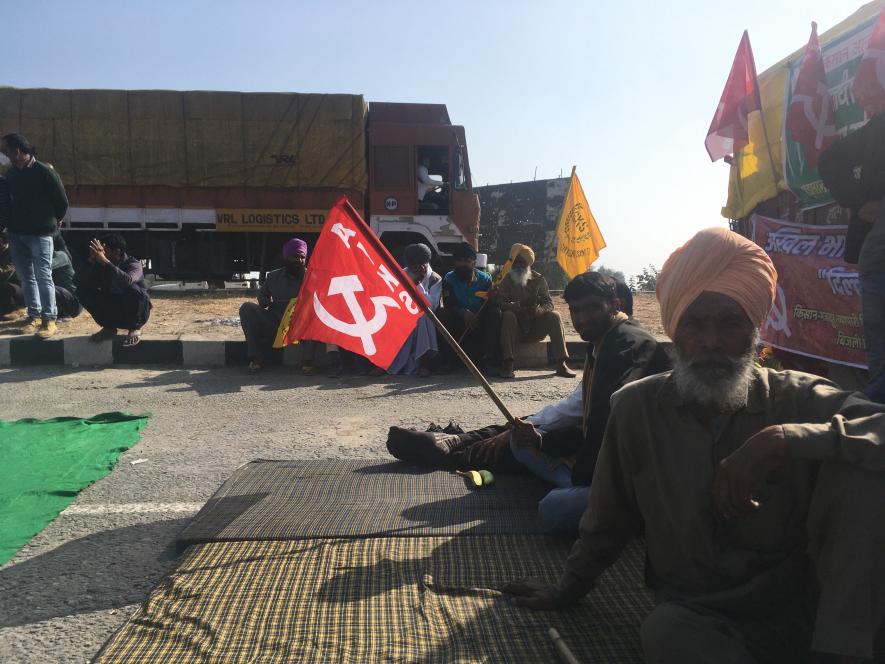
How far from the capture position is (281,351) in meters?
7.77

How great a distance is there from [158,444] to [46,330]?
3894 mm

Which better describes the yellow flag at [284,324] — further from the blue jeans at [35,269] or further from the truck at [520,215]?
the truck at [520,215]

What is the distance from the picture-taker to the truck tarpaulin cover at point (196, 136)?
1365cm

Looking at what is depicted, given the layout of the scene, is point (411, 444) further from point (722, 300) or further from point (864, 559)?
point (864, 559)

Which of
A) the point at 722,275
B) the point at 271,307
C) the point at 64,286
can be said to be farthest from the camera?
the point at 64,286

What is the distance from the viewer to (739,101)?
591 cm

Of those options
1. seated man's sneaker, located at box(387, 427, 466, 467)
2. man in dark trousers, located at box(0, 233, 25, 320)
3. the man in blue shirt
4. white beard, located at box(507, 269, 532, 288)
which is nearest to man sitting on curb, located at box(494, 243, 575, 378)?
white beard, located at box(507, 269, 532, 288)

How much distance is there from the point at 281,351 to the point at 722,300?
21.0 feet

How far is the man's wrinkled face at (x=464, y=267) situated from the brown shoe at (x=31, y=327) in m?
4.58

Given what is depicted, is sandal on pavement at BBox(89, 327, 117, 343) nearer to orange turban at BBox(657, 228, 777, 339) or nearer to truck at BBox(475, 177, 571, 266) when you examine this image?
orange turban at BBox(657, 228, 777, 339)

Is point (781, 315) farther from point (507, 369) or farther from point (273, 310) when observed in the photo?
point (273, 310)

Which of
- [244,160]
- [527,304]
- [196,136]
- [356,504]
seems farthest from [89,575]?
[196,136]

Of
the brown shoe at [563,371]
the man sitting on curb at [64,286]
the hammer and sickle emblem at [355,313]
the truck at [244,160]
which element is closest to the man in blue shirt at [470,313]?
the brown shoe at [563,371]

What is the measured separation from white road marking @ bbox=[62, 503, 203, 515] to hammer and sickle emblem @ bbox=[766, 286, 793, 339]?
422 centimetres
